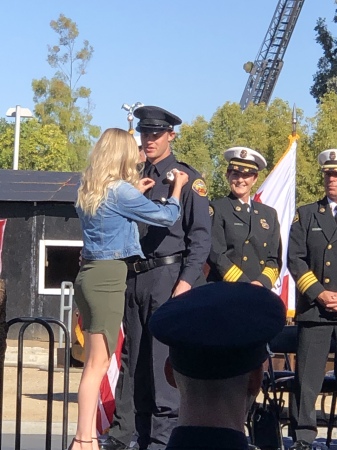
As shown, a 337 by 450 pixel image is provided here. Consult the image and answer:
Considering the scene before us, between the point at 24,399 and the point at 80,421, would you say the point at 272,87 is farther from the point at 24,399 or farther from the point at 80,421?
the point at 80,421

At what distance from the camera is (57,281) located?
2038 cm

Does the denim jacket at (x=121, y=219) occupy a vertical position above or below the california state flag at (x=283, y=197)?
below

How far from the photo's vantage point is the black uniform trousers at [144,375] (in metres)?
5.52

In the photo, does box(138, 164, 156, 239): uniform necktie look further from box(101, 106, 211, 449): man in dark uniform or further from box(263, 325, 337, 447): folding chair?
box(263, 325, 337, 447): folding chair

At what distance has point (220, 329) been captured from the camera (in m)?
2.11

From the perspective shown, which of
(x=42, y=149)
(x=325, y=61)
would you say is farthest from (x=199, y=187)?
(x=42, y=149)

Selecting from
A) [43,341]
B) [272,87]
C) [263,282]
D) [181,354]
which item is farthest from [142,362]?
[272,87]

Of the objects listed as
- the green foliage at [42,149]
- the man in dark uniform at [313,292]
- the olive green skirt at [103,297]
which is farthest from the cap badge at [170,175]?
the green foliage at [42,149]

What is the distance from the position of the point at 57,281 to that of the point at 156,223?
15.1 meters

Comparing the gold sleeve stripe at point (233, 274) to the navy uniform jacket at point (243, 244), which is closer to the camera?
the gold sleeve stripe at point (233, 274)

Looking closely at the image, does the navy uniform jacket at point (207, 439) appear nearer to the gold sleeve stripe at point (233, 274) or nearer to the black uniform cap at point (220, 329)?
the black uniform cap at point (220, 329)

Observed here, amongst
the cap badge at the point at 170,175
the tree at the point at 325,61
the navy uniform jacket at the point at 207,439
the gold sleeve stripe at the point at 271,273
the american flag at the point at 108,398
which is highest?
the tree at the point at 325,61

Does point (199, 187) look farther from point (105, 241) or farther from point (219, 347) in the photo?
point (219, 347)

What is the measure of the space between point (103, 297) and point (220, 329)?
3.35 m
